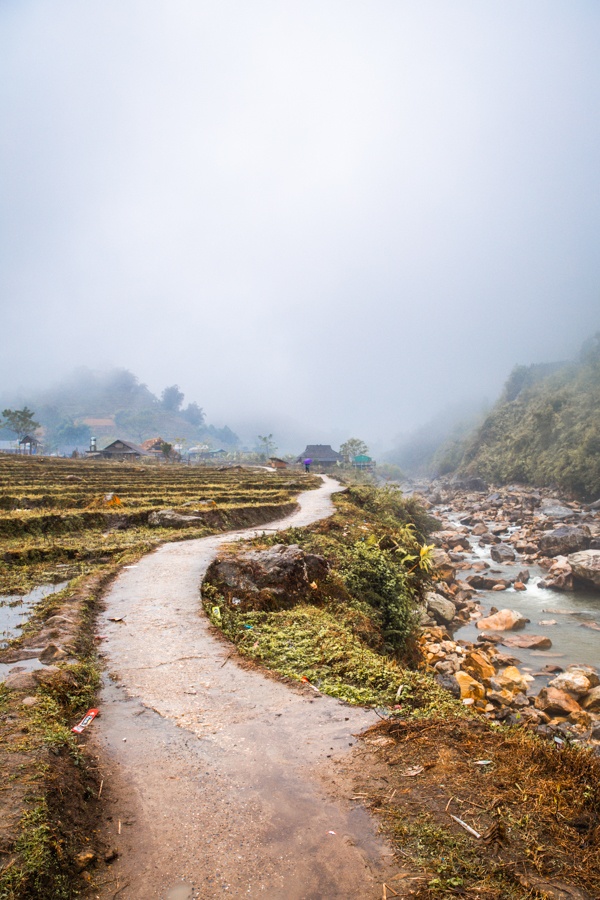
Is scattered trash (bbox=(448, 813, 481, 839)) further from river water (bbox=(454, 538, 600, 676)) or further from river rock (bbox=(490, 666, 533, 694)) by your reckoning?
river water (bbox=(454, 538, 600, 676))

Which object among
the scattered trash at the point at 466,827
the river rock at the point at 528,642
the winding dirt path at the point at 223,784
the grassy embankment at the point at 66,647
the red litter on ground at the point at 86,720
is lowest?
the river rock at the point at 528,642

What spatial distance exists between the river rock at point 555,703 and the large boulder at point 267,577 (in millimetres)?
5266

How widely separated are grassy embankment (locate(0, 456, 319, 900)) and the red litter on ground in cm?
10

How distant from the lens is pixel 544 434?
62875 millimetres

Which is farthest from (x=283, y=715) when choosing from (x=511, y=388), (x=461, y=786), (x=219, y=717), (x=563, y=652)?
(x=511, y=388)

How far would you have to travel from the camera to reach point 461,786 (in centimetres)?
388

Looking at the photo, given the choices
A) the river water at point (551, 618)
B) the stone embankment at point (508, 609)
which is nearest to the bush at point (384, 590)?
the stone embankment at point (508, 609)

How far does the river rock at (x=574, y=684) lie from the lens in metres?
10.8

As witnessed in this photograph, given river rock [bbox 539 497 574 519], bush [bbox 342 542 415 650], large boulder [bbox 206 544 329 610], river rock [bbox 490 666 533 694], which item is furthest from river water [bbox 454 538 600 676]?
river rock [bbox 539 497 574 519]

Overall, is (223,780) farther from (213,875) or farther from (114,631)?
(114,631)

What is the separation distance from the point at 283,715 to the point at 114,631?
3.68 metres

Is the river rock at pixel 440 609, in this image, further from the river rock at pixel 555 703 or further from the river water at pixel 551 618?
the river rock at pixel 555 703

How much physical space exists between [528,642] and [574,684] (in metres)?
4.27

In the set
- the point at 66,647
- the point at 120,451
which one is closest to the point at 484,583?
the point at 66,647
